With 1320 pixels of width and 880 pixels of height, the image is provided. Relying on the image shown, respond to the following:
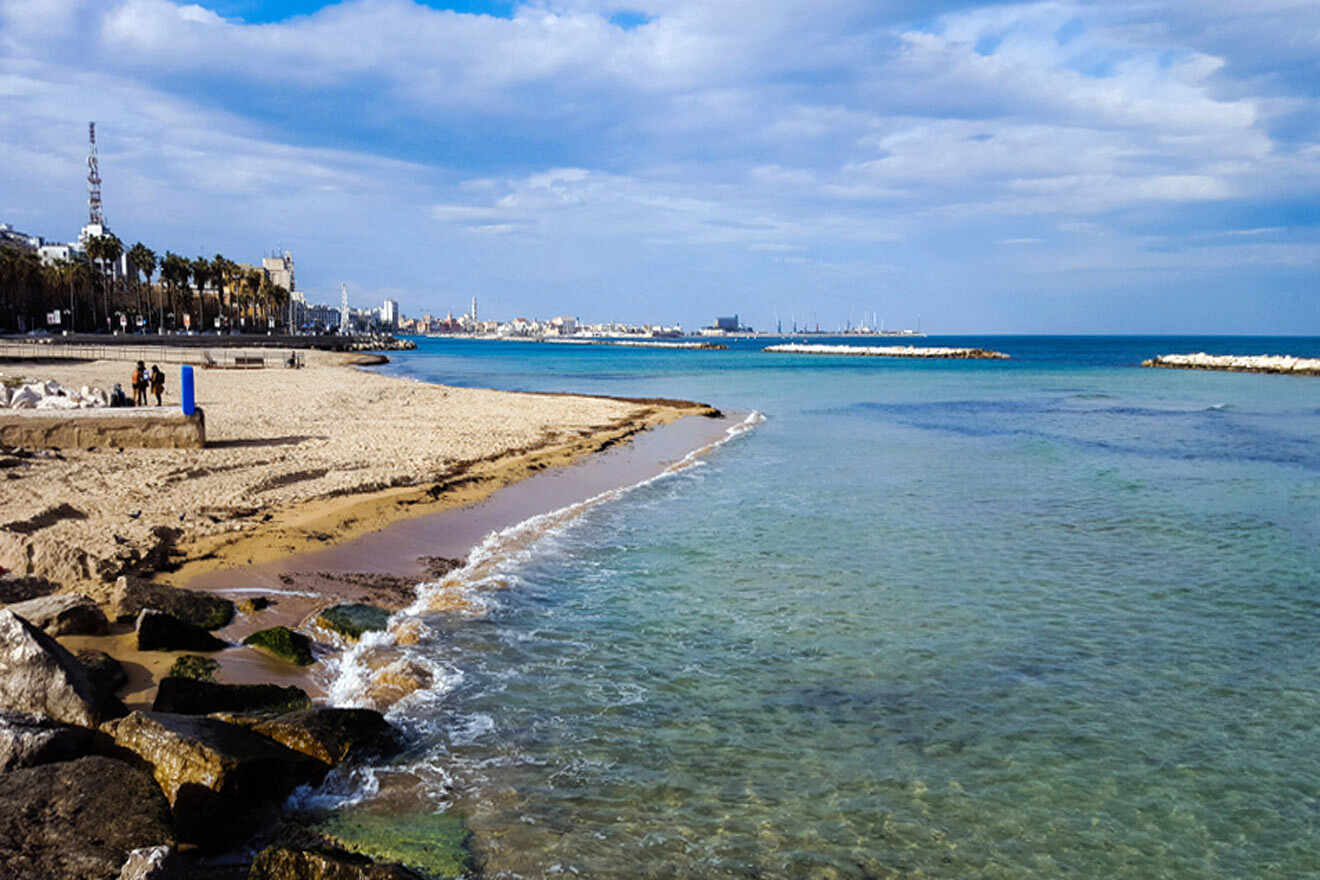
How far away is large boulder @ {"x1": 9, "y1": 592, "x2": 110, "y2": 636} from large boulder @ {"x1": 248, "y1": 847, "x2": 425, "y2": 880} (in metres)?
4.73

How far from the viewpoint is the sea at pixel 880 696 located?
5812 mm

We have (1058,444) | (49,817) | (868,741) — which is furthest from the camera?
(1058,444)

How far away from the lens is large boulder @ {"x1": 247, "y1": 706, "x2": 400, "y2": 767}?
6340 mm

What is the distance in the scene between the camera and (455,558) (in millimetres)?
12703

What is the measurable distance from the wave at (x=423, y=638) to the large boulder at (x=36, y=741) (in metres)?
2.04

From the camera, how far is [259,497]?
15125 mm

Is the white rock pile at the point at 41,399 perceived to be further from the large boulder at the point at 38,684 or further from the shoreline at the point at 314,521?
the large boulder at the point at 38,684

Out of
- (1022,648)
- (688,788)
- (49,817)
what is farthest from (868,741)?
(49,817)

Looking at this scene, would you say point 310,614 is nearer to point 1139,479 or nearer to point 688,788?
point 688,788

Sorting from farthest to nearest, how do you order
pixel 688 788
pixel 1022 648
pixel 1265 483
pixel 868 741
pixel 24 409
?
pixel 1265 483 < pixel 24 409 < pixel 1022 648 < pixel 868 741 < pixel 688 788

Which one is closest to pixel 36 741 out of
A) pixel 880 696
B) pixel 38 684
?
pixel 38 684

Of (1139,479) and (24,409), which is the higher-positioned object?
(24,409)

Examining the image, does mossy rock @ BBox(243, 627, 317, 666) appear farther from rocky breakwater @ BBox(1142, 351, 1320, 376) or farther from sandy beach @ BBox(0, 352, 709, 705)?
rocky breakwater @ BBox(1142, 351, 1320, 376)

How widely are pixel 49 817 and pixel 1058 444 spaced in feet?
94.6
